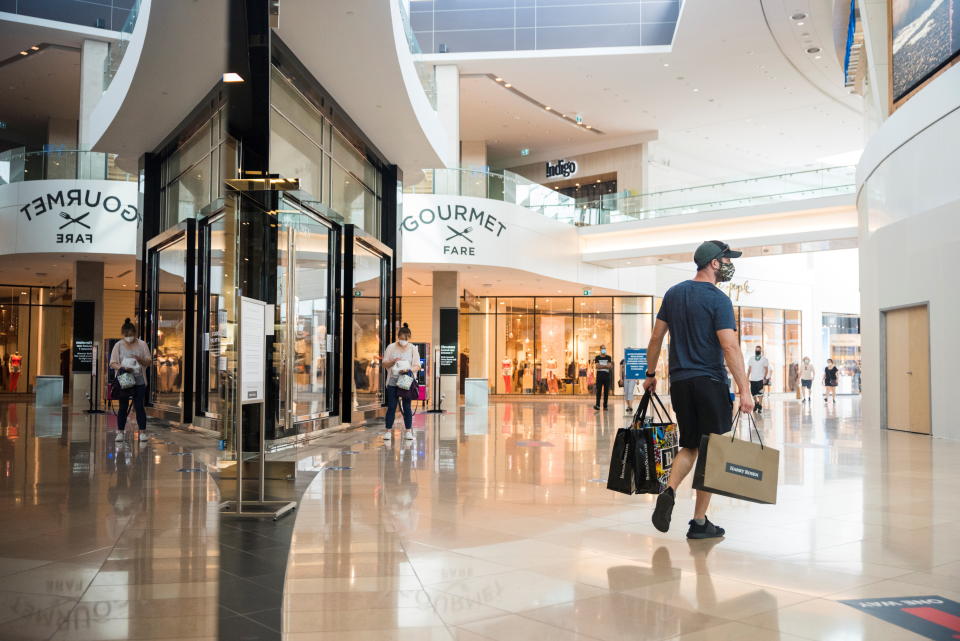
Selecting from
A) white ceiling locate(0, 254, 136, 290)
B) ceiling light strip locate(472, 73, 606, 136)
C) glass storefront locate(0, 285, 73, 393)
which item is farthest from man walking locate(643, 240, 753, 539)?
glass storefront locate(0, 285, 73, 393)

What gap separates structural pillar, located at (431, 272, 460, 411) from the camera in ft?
70.6

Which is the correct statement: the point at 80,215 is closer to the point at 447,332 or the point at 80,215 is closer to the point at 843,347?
the point at 447,332

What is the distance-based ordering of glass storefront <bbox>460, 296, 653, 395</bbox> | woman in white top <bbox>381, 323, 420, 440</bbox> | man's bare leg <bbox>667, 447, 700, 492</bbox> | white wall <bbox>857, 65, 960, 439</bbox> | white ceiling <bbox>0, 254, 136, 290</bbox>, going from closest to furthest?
man's bare leg <bbox>667, 447, 700, 492</bbox> < woman in white top <bbox>381, 323, 420, 440</bbox> < white wall <bbox>857, 65, 960, 439</bbox> < white ceiling <bbox>0, 254, 136, 290</bbox> < glass storefront <bbox>460, 296, 653, 395</bbox>

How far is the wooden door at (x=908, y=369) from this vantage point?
13.0m

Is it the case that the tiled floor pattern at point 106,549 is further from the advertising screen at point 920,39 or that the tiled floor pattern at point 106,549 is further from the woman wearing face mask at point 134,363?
the advertising screen at point 920,39

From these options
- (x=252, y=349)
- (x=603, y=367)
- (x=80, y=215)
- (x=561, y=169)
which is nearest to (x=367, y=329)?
(x=252, y=349)

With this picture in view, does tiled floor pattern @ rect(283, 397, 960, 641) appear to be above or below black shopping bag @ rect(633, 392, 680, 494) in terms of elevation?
below

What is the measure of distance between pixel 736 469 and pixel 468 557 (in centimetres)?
152

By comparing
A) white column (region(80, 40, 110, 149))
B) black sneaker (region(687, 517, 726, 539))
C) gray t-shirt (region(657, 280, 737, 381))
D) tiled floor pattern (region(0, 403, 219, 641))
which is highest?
white column (region(80, 40, 110, 149))

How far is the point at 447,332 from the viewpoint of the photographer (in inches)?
897

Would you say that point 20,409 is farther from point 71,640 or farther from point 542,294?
point 71,640

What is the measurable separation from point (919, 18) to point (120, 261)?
18186mm

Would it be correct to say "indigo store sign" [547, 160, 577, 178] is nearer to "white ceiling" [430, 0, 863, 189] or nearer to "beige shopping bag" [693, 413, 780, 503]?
"white ceiling" [430, 0, 863, 189]

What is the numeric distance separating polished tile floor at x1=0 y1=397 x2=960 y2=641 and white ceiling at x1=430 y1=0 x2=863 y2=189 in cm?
1489
